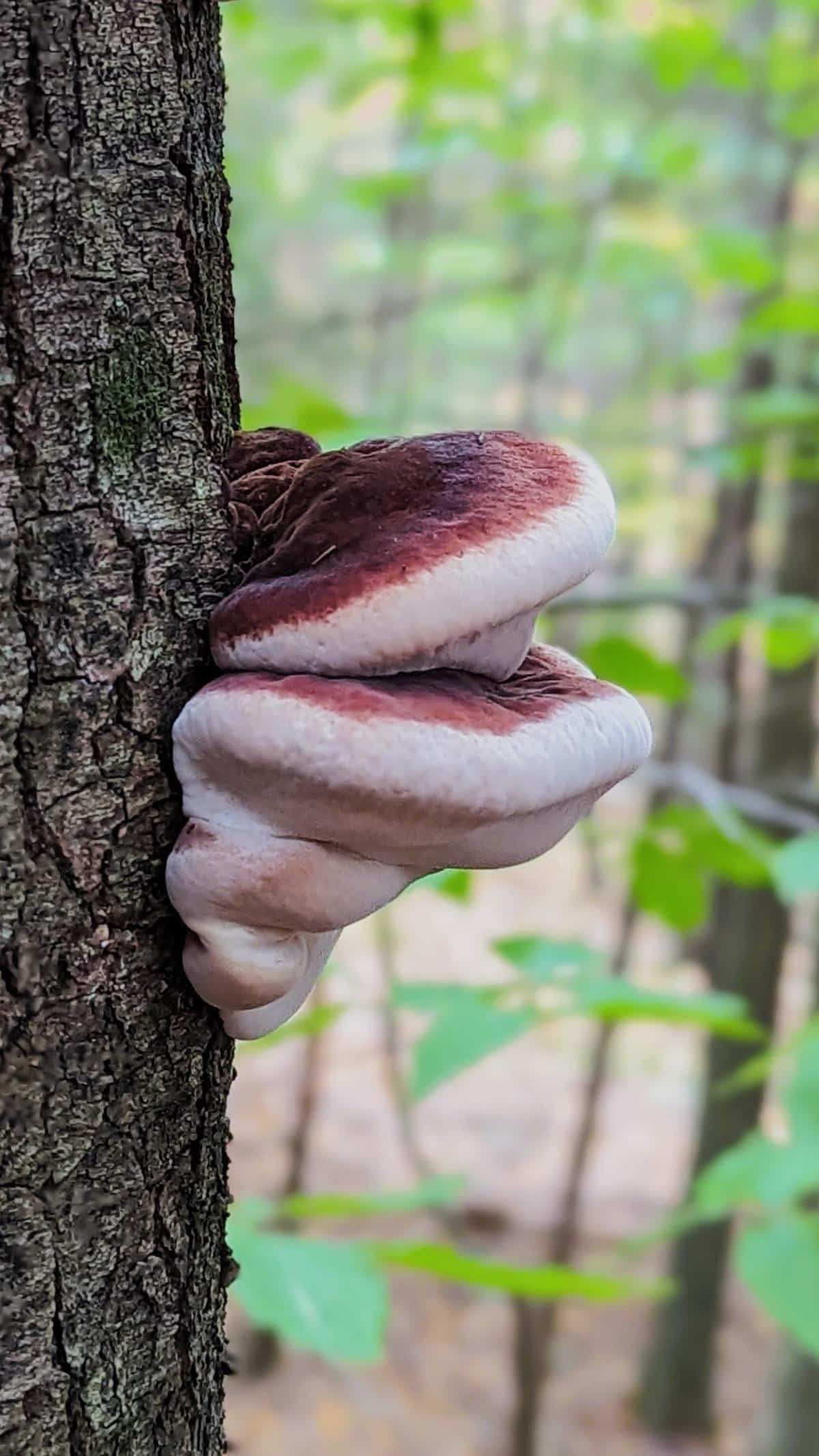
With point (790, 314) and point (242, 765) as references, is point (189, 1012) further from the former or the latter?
point (790, 314)

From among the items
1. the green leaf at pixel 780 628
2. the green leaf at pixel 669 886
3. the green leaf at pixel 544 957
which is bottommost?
the green leaf at pixel 669 886

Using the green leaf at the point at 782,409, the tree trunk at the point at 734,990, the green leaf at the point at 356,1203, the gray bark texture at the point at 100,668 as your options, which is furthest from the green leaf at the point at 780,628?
the gray bark texture at the point at 100,668

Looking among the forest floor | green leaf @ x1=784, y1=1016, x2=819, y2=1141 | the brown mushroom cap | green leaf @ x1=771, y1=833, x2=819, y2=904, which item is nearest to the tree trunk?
the forest floor

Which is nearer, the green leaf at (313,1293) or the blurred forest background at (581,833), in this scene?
the green leaf at (313,1293)

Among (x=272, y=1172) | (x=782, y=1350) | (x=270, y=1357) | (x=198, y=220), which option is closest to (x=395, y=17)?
(x=198, y=220)

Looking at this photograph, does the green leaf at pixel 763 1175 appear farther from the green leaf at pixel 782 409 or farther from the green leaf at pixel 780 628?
the green leaf at pixel 782 409

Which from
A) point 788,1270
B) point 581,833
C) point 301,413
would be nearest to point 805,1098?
point 788,1270
